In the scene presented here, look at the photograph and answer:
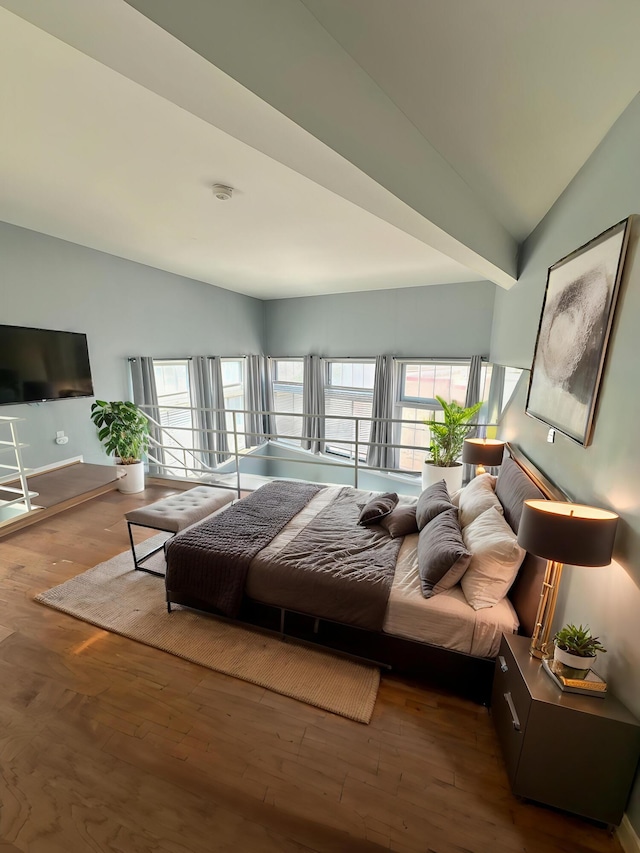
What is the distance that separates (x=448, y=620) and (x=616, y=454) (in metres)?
1.03

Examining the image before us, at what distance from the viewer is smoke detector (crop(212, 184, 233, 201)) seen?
2.28 metres

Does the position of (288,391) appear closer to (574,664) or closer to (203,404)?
(203,404)

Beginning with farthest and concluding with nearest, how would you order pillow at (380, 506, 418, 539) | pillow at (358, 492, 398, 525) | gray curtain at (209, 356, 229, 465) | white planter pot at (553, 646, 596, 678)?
1. gray curtain at (209, 356, 229, 465)
2. pillow at (358, 492, 398, 525)
3. pillow at (380, 506, 418, 539)
4. white planter pot at (553, 646, 596, 678)

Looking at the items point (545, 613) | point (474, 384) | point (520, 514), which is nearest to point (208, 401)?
point (474, 384)

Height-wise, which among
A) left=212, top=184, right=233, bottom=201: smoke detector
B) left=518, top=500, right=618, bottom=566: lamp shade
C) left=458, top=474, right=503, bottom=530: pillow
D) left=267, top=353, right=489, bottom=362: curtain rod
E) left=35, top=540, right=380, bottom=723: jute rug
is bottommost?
left=35, top=540, right=380, bottom=723: jute rug

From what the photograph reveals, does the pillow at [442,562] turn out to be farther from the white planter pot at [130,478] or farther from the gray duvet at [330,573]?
the white planter pot at [130,478]

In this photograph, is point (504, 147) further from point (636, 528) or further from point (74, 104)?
point (74, 104)

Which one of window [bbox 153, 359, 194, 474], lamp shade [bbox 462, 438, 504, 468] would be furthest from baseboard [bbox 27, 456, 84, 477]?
lamp shade [bbox 462, 438, 504, 468]

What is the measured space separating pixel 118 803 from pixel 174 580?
1.01 metres

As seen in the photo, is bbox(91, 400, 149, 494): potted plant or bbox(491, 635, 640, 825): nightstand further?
bbox(91, 400, 149, 494): potted plant

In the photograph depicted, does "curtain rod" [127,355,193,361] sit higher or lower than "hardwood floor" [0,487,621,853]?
higher

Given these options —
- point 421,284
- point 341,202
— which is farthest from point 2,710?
point 421,284

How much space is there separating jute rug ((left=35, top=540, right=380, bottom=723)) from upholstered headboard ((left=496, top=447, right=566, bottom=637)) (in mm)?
811

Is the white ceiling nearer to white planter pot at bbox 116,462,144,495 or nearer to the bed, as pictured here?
the bed
